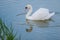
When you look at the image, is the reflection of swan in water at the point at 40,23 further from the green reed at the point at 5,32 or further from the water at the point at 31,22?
the green reed at the point at 5,32

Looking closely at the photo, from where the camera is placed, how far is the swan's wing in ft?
7.33

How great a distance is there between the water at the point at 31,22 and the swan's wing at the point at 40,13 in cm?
4

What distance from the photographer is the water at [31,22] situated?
2.20m

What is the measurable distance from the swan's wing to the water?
0.15ft

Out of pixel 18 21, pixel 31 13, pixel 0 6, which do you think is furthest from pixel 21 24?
pixel 0 6

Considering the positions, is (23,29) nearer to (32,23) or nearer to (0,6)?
(32,23)

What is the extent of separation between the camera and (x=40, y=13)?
2291 mm

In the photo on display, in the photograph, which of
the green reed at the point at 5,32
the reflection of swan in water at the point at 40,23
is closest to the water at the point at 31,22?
the reflection of swan in water at the point at 40,23

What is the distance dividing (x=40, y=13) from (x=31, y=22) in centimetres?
17

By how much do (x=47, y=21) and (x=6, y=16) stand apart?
0.52 meters

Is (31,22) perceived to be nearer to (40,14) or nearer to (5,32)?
(40,14)

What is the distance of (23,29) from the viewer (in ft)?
7.38

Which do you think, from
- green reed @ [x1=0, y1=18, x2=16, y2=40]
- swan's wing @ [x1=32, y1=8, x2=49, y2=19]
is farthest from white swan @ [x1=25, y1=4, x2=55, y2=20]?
green reed @ [x1=0, y1=18, x2=16, y2=40]

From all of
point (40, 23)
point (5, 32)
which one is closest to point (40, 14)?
point (40, 23)
